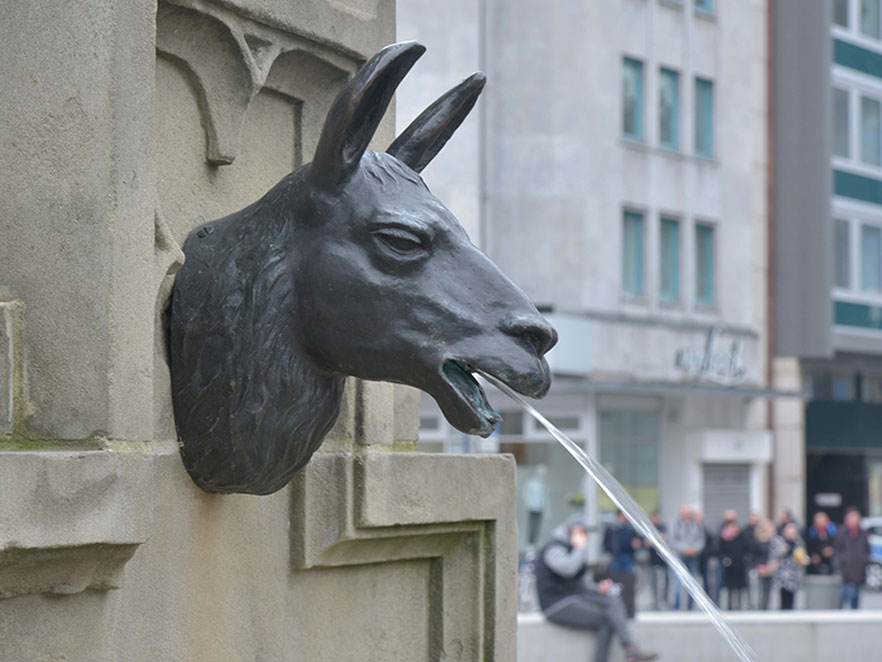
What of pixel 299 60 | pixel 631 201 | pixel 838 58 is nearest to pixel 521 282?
pixel 631 201

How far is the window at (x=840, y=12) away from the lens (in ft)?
121

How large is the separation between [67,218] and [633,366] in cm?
2922

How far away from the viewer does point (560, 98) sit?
30531 mm

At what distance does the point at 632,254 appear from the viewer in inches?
1260

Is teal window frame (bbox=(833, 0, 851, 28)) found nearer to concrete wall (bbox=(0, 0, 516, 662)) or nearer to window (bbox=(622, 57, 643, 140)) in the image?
window (bbox=(622, 57, 643, 140))

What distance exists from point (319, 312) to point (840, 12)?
118ft

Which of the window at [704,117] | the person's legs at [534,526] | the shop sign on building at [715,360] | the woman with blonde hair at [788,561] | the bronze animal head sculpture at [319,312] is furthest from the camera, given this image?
the window at [704,117]

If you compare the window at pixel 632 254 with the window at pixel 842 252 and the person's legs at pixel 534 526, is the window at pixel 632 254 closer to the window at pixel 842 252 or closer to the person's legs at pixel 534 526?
the person's legs at pixel 534 526

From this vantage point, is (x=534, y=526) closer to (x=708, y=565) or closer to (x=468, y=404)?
(x=708, y=565)

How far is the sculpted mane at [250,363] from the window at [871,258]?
35.5m

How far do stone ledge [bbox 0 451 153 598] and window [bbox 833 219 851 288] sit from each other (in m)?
35.1

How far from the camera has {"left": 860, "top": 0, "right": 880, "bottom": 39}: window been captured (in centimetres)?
3778

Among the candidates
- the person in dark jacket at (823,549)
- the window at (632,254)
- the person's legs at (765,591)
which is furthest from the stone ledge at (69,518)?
the window at (632,254)

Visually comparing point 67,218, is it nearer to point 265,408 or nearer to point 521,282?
point 265,408
